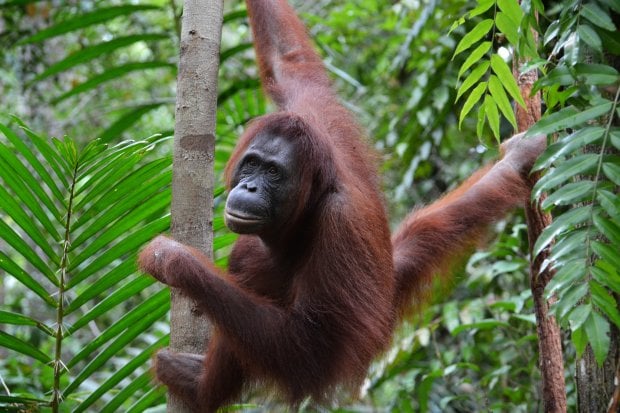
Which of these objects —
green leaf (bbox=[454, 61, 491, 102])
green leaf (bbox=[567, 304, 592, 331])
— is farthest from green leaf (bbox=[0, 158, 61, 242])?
green leaf (bbox=[567, 304, 592, 331])

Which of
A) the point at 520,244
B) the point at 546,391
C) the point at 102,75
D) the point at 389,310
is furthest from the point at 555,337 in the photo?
the point at 102,75

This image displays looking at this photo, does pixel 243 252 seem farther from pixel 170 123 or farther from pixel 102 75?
pixel 170 123

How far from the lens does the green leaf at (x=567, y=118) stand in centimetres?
203

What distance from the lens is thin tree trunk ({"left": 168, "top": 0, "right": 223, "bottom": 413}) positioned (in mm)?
2695

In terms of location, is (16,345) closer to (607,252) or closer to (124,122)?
(124,122)

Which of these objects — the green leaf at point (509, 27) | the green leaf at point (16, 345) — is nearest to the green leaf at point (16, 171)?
the green leaf at point (16, 345)

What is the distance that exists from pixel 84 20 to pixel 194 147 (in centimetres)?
214

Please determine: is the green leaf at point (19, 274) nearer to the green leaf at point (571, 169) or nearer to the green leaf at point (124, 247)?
the green leaf at point (124, 247)

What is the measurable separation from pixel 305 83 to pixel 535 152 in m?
1.27

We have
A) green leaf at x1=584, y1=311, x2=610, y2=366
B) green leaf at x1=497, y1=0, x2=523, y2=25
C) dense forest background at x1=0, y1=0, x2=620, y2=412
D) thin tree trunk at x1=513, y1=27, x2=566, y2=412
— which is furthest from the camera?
thin tree trunk at x1=513, y1=27, x2=566, y2=412

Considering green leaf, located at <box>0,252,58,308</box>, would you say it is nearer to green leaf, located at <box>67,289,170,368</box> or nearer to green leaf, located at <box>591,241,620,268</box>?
green leaf, located at <box>67,289,170,368</box>

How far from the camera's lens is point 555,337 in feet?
9.76

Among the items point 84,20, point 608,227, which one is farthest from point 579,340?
point 84,20

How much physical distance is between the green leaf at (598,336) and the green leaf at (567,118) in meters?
0.53
